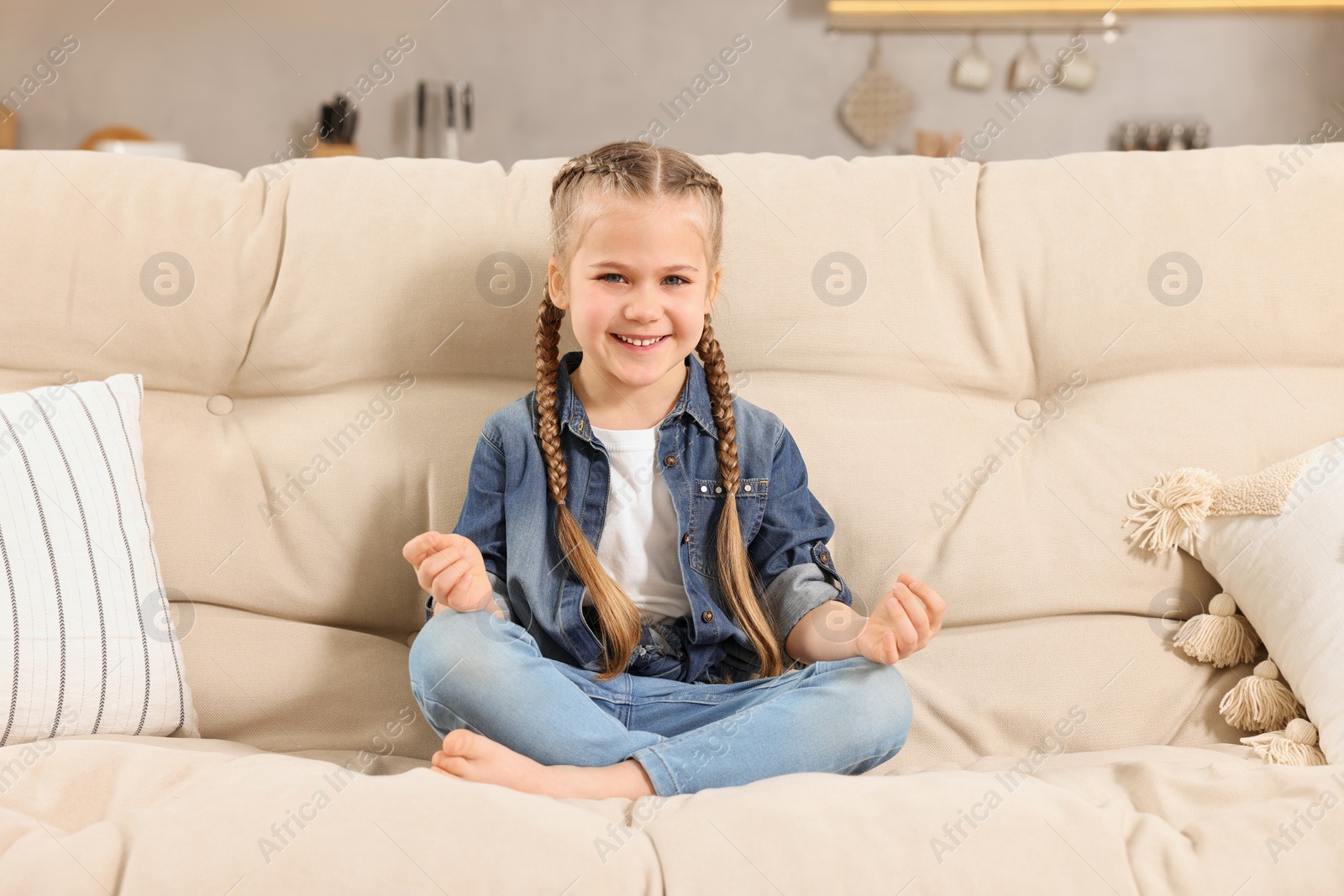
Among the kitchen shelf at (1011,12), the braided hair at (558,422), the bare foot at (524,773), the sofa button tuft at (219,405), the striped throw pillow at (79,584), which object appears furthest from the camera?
the kitchen shelf at (1011,12)

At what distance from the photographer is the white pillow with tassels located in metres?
0.92

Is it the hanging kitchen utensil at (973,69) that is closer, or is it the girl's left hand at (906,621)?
the girl's left hand at (906,621)

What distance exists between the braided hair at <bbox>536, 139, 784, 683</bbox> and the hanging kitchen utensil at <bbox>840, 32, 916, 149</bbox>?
188 centimetres

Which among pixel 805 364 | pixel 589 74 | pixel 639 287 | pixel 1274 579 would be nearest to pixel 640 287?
pixel 639 287

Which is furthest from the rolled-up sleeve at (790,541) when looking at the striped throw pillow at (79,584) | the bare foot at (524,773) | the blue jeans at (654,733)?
the striped throw pillow at (79,584)

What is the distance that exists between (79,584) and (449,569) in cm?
36

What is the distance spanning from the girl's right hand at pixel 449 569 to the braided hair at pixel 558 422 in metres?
0.14

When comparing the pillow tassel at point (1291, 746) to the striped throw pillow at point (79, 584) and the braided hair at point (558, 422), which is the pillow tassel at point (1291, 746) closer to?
the braided hair at point (558, 422)

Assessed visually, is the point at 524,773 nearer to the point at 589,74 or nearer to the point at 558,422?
the point at 558,422

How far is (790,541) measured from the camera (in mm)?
1056

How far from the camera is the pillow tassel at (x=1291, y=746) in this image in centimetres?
90

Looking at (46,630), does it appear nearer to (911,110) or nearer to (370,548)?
(370,548)

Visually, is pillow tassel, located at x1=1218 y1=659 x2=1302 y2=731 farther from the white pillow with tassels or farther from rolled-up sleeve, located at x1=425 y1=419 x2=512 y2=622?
rolled-up sleeve, located at x1=425 y1=419 x2=512 y2=622

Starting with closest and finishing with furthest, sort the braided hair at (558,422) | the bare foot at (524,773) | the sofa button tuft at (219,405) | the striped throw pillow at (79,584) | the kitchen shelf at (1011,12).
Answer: the bare foot at (524,773) < the striped throw pillow at (79,584) < the braided hair at (558,422) < the sofa button tuft at (219,405) < the kitchen shelf at (1011,12)
